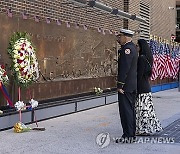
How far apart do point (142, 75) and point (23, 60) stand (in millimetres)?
2359

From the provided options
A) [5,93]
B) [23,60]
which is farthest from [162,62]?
[5,93]

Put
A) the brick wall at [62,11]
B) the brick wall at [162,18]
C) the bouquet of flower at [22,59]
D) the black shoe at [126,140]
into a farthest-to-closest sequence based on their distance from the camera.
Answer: the brick wall at [162,18]
the brick wall at [62,11]
the bouquet of flower at [22,59]
the black shoe at [126,140]

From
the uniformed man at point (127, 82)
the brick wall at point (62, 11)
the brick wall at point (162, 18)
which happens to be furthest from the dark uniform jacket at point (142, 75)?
the brick wall at point (162, 18)

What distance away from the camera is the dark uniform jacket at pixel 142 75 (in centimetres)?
797

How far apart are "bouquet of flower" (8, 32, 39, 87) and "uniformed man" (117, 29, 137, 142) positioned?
207 centimetres

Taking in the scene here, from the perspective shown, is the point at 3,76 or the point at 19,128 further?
the point at 19,128

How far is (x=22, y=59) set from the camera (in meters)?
8.29

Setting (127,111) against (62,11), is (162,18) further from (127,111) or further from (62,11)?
(127,111)

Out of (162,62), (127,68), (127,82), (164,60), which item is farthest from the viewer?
(164,60)

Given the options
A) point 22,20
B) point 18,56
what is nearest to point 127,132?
point 18,56

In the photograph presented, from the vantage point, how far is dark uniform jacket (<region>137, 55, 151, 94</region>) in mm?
7969

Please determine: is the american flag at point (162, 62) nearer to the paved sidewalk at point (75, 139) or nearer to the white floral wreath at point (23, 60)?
the paved sidewalk at point (75, 139)

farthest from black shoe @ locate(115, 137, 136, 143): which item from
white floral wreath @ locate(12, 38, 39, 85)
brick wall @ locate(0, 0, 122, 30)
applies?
brick wall @ locate(0, 0, 122, 30)

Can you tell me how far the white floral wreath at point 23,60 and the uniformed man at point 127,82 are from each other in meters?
2.07
